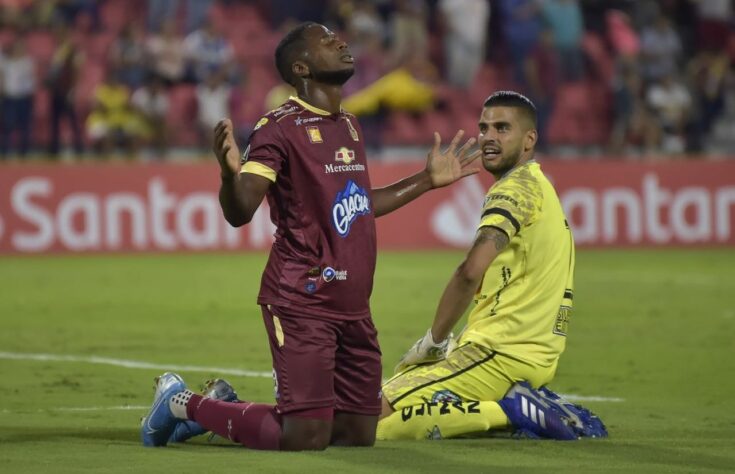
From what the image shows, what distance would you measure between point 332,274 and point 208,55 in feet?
50.2

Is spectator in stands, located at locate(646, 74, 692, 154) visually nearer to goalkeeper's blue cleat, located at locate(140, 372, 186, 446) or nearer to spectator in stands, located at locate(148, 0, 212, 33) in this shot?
spectator in stands, located at locate(148, 0, 212, 33)

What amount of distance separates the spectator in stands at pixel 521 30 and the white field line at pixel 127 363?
40.4 feet

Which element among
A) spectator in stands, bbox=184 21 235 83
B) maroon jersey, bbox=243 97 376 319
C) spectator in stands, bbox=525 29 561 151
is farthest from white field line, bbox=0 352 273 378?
spectator in stands, bbox=525 29 561 151

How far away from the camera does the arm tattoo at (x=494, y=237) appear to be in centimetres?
716

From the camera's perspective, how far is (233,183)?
6.54 metres

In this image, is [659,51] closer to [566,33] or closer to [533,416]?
[566,33]

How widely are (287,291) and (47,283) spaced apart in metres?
10.8

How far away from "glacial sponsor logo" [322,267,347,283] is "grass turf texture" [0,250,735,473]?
84 centimetres

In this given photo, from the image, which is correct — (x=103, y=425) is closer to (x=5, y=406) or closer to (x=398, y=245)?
(x=5, y=406)

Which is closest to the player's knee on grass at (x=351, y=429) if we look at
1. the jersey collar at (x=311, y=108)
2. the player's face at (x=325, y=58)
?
the jersey collar at (x=311, y=108)

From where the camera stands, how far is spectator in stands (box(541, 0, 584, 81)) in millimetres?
22453

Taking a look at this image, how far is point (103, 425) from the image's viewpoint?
26.2 feet

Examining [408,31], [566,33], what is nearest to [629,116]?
[566,33]

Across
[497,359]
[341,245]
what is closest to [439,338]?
[497,359]
